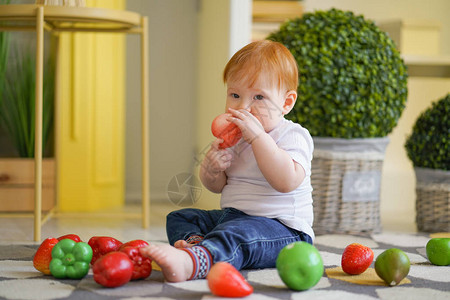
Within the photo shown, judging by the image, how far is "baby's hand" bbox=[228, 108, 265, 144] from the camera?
4.14 ft

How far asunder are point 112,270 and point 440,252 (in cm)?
76

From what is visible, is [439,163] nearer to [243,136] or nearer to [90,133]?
[243,136]

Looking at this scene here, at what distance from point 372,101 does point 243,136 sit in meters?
0.67

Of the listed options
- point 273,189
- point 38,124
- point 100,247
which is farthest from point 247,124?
point 38,124

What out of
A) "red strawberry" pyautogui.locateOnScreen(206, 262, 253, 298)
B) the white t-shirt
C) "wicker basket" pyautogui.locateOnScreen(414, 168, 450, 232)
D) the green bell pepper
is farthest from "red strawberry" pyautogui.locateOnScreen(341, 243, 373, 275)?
"wicker basket" pyautogui.locateOnScreen(414, 168, 450, 232)

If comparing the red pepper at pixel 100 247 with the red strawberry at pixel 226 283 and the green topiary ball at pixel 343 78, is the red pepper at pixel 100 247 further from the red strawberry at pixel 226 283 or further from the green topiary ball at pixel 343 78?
the green topiary ball at pixel 343 78

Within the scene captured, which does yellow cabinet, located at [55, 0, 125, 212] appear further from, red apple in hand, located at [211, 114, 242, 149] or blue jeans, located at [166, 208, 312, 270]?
red apple in hand, located at [211, 114, 242, 149]

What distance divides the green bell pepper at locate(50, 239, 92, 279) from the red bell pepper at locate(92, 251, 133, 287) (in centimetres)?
9

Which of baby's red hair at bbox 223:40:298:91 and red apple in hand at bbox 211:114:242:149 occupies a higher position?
baby's red hair at bbox 223:40:298:91

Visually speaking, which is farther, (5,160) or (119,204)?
(119,204)

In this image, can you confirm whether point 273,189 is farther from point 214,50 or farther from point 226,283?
point 214,50

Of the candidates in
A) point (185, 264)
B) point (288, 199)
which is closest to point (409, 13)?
point (288, 199)

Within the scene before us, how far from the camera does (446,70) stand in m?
2.65

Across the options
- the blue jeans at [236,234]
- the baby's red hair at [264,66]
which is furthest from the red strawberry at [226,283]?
the baby's red hair at [264,66]
